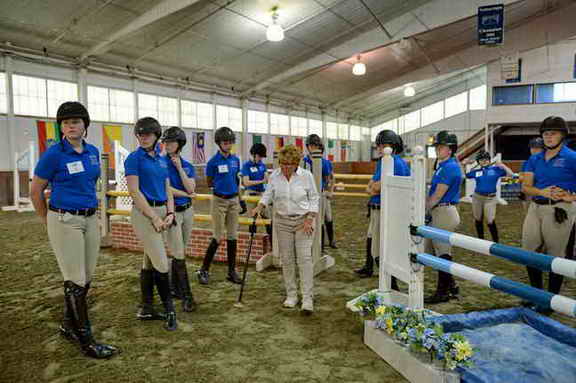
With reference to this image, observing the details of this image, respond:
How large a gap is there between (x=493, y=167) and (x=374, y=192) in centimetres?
298

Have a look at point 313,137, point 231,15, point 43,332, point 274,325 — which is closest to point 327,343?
point 274,325

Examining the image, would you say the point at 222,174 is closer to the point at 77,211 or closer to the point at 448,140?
the point at 77,211

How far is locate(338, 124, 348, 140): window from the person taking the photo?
26.7 m

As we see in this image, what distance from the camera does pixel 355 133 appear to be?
28.9 meters

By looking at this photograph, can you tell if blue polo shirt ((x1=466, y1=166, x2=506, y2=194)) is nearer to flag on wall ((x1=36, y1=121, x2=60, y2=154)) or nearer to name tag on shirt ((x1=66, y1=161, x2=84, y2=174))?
name tag on shirt ((x1=66, y1=161, x2=84, y2=174))

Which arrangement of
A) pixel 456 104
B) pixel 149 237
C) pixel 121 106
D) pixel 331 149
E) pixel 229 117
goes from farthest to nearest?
pixel 331 149 < pixel 456 104 < pixel 229 117 < pixel 121 106 < pixel 149 237

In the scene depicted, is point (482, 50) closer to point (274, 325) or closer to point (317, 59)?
point (317, 59)

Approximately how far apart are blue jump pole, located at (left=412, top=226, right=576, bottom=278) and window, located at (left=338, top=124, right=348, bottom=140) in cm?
2463

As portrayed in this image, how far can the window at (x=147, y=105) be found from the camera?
46.0 ft

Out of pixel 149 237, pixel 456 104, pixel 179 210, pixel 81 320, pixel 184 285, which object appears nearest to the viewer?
pixel 81 320

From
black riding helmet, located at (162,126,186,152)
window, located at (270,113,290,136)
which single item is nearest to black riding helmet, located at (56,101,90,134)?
black riding helmet, located at (162,126,186,152)

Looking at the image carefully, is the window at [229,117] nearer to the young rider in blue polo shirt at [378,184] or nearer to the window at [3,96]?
the window at [3,96]

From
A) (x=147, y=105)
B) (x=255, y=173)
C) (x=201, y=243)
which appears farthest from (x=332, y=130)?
(x=201, y=243)

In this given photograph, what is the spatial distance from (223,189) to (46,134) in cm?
968
